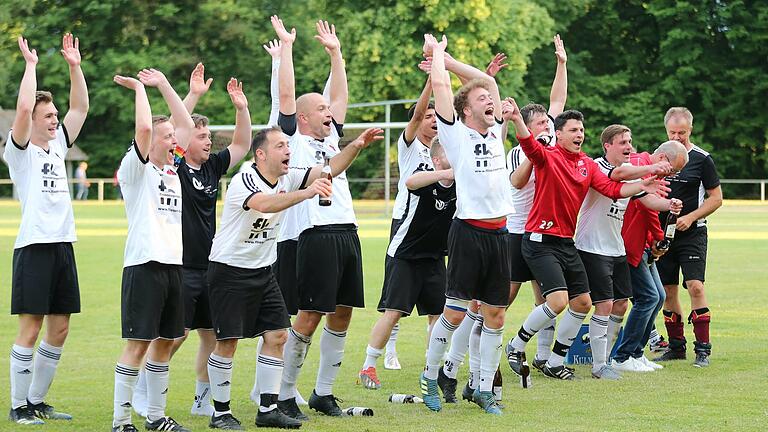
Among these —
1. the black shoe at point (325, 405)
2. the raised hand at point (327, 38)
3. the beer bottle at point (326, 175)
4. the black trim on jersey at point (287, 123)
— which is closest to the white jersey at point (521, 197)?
the raised hand at point (327, 38)

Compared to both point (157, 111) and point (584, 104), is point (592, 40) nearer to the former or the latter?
point (584, 104)

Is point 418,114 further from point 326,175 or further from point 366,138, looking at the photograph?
point 326,175

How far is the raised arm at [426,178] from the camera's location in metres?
8.85

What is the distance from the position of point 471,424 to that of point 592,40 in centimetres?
5497

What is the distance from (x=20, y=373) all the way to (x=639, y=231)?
5.77m

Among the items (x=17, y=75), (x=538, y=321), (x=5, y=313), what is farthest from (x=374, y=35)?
(x=538, y=321)

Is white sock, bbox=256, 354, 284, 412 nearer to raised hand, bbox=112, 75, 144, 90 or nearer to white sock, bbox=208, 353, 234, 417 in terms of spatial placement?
white sock, bbox=208, 353, 234, 417

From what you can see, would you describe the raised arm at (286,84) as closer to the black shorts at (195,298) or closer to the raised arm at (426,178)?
the raised arm at (426,178)

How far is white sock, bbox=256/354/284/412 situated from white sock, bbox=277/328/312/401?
48cm

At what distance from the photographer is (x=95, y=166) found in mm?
61000

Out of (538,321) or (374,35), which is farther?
(374,35)

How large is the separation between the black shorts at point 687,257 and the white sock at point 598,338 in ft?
4.70

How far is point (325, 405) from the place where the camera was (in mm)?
8719

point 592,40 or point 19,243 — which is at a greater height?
point 592,40
